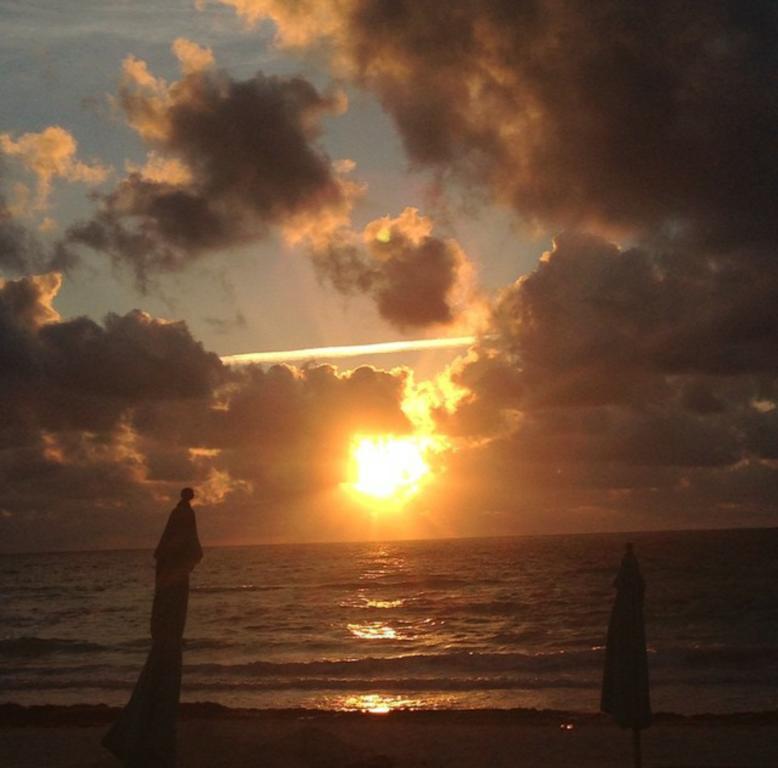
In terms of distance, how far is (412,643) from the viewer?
3772cm

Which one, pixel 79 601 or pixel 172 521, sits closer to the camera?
pixel 172 521

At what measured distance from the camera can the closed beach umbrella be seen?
11.6 meters

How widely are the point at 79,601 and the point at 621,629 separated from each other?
2494 inches

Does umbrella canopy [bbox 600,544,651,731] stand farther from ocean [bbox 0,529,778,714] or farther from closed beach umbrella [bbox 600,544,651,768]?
ocean [bbox 0,529,778,714]

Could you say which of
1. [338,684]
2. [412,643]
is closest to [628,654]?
[338,684]

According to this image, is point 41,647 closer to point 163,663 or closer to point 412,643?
point 412,643

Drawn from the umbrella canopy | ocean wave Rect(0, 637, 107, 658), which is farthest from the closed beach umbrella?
ocean wave Rect(0, 637, 107, 658)

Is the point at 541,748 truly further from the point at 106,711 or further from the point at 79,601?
the point at 79,601

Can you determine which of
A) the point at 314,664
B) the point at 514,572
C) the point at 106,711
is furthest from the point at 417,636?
the point at 514,572

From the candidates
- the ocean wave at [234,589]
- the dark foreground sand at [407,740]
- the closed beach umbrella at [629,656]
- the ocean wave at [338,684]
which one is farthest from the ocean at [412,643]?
the closed beach umbrella at [629,656]

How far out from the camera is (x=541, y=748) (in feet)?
48.6

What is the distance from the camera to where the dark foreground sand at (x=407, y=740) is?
Result: 13.7 metres

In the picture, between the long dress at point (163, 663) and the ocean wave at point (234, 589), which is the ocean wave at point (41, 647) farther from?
the ocean wave at point (234, 589)

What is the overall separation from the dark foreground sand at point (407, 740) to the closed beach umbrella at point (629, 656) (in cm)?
229
